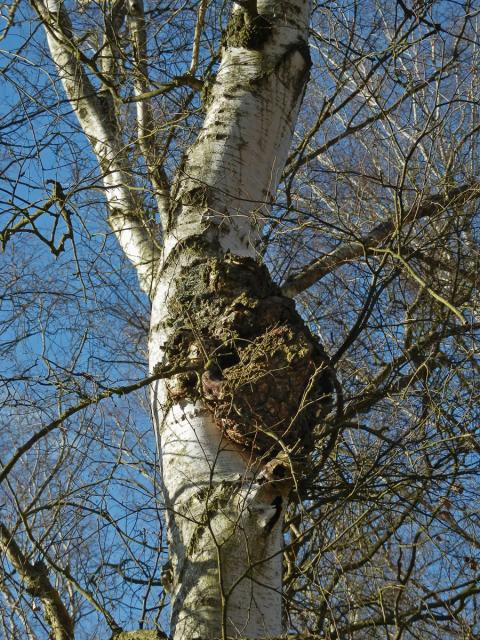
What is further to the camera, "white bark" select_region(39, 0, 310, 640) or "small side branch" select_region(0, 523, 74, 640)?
"small side branch" select_region(0, 523, 74, 640)

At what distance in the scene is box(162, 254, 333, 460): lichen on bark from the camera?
2691 mm

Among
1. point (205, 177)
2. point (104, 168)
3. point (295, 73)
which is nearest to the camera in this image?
point (205, 177)

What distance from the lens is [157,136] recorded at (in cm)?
472

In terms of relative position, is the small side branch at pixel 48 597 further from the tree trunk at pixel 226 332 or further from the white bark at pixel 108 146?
the white bark at pixel 108 146

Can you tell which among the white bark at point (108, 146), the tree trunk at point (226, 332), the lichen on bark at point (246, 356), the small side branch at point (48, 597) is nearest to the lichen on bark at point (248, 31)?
the tree trunk at point (226, 332)

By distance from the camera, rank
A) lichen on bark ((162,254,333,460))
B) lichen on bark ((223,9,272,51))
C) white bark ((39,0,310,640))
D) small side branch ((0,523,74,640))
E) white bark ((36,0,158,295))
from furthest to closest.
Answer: white bark ((36,0,158,295))
lichen on bark ((223,9,272,51))
small side branch ((0,523,74,640))
lichen on bark ((162,254,333,460))
white bark ((39,0,310,640))

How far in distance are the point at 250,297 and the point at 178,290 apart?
10.9 inches

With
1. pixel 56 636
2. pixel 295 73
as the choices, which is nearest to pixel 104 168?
pixel 295 73

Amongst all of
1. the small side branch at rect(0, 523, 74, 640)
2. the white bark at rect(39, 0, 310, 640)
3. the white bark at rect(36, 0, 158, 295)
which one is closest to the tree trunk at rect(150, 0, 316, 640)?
the white bark at rect(39, 0, 310, 640)

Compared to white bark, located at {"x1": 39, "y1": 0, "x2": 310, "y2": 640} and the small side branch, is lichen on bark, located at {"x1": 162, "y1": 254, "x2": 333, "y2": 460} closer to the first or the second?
white bark, located at {"x1": 39, "y1": 0, "x2": 310, "y2": 640}

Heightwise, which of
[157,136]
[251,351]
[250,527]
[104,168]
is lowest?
[250,527]

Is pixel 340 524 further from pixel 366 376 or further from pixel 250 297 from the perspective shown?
pixel 250 297

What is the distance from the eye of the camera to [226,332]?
2.82 meters

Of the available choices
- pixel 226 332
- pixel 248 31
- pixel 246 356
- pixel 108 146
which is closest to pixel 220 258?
pixel 226 332
